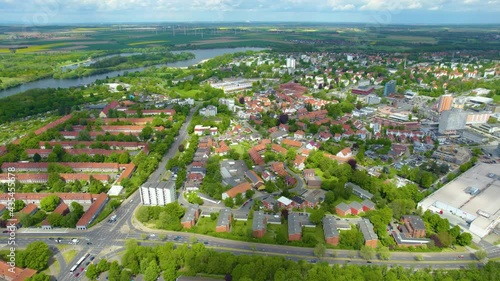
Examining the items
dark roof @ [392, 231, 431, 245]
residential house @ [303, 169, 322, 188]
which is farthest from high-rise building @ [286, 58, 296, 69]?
dark roof @ [392, 231, 431, 245]

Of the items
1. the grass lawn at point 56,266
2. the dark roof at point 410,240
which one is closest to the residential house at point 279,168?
the dark roof at point 410,240

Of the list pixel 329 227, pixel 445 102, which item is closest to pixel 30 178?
pixel 329 227

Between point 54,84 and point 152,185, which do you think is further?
point 54,84

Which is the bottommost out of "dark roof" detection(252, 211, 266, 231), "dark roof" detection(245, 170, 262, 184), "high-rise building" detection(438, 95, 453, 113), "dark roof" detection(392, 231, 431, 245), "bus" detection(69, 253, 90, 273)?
"bus" detection(69, 253, 90, 273)

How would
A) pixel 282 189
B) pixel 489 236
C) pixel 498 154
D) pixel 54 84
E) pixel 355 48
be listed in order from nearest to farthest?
pixel 489 236 < pixel 282 189 < pixel 498 154 < pixel 54 84 < pixel 355 48

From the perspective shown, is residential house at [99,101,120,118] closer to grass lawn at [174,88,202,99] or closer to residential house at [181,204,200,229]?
grass lawn at [174,88,202,99]

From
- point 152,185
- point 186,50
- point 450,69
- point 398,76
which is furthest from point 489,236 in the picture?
point 186,50

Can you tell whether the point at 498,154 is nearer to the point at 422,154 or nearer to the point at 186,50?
the point at 422,154
